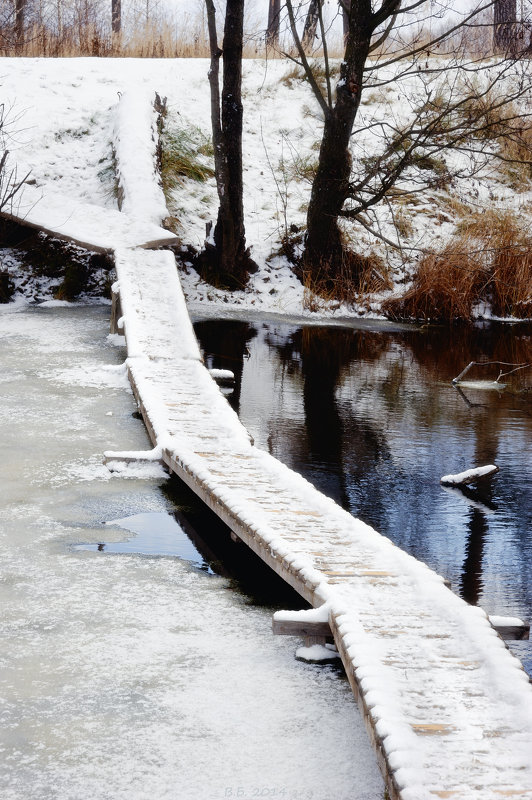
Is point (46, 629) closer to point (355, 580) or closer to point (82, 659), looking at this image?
point (82, 659)

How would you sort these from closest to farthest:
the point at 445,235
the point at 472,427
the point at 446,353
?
1. the point at 472,427
2. the point at 446,353
3. the point at 445,235

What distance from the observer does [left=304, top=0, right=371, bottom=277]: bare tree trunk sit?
10195mm

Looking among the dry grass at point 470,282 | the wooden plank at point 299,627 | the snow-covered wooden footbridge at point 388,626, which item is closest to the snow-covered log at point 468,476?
the snow-covered wooden footbridge at point 388,626

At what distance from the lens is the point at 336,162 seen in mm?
10906

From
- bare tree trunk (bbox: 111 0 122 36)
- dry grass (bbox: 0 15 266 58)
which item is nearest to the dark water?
dry grass (bbox: 0 15 266 58)

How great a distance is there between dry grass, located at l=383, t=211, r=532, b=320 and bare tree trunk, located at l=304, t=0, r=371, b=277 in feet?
3.49

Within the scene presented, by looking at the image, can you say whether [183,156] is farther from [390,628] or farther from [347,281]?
[390,628]

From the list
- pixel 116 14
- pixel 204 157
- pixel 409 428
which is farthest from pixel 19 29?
pixel 409 428

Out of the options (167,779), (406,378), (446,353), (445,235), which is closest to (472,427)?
(406,378)

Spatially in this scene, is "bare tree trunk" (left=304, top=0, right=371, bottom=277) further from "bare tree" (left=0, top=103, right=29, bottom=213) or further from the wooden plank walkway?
"bare tree" (left=0, top=103, right=29, bottom=213)

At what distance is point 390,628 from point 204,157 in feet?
39.9

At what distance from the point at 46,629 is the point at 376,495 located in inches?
99.6

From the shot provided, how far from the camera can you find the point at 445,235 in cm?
1287

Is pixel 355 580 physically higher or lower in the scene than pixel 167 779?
higher
